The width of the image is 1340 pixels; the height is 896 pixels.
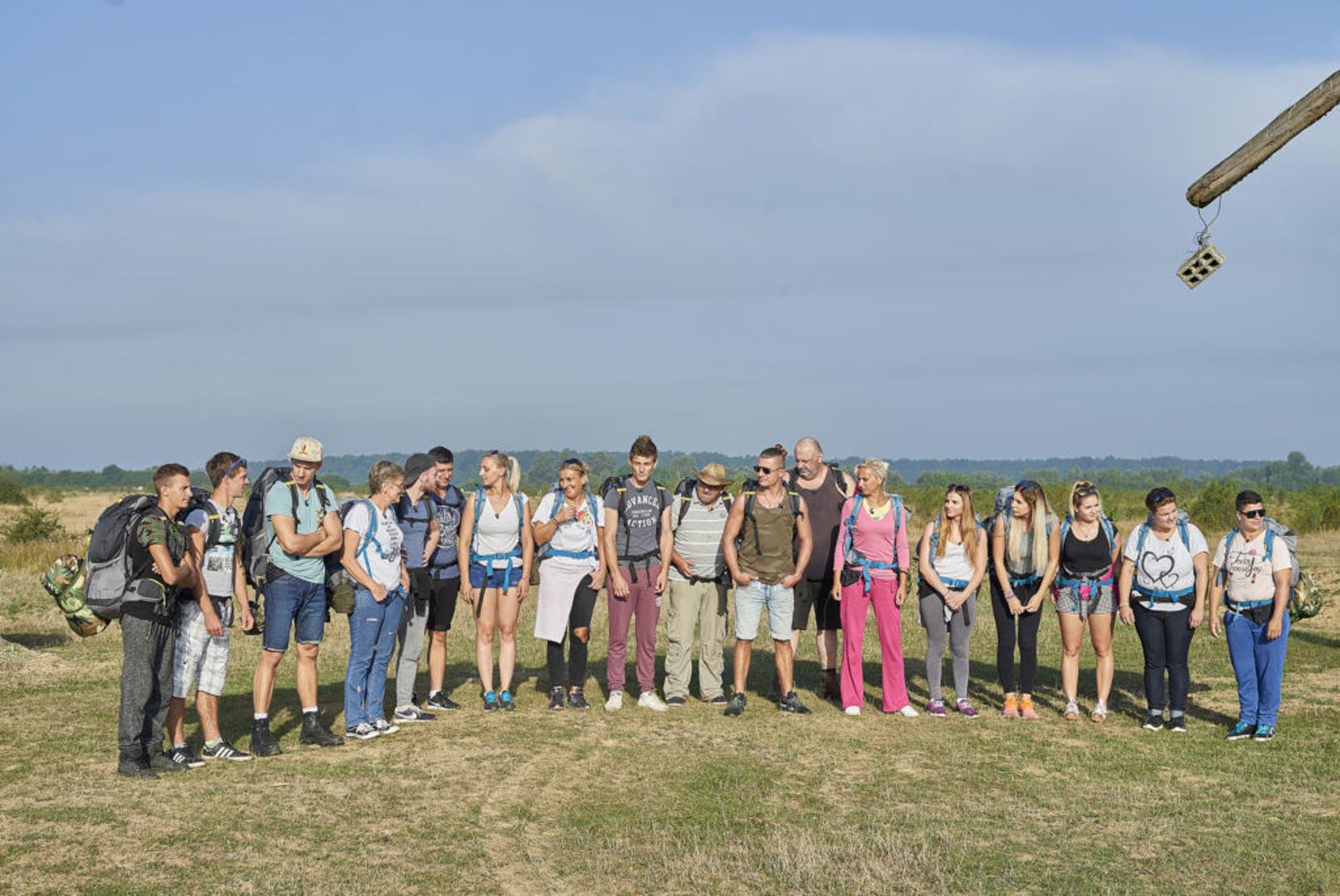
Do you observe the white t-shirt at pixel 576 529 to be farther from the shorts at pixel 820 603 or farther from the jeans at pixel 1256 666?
the jeans at pixel 1256 666

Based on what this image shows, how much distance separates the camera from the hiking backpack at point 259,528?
8.38 m

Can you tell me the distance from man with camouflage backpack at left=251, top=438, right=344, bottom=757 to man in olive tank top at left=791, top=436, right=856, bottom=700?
161 inches

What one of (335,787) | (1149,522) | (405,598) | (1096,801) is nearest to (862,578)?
(1149,522)

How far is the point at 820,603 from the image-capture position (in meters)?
10.9

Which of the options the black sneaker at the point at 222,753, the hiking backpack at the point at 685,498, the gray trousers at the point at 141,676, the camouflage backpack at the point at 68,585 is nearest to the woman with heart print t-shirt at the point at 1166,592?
the hiking backpack at the point at 685,498

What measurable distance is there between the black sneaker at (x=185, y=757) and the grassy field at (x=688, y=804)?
0.19 m

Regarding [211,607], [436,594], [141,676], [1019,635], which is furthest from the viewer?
[1019,635]

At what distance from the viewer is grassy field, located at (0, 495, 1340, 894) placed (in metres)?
6.29

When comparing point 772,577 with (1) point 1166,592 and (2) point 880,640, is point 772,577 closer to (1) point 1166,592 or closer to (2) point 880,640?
(2) point 880,640

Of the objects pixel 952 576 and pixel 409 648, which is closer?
pixel 409 648

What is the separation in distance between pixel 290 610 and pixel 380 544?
33.2 inches

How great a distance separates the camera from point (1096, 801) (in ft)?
25.3

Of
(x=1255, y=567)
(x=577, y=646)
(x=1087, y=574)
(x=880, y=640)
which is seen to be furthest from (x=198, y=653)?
(x=1255, y=567)

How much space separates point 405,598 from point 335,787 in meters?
2.01
